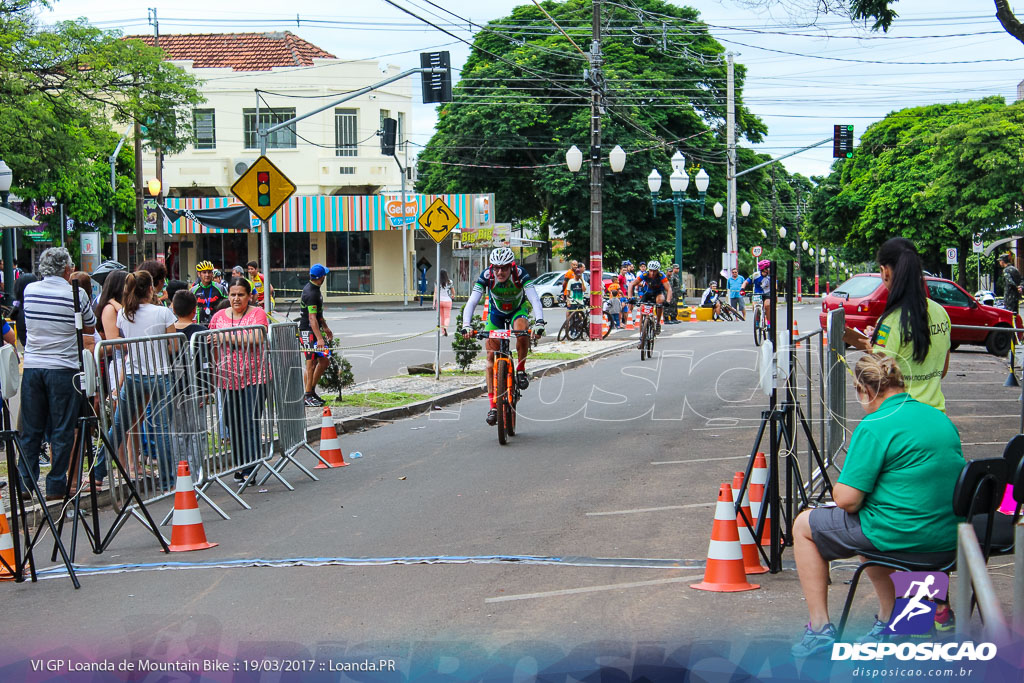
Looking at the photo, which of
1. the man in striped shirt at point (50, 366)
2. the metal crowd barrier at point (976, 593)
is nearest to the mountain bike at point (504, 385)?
the man in striped shirt at point (50, 366)

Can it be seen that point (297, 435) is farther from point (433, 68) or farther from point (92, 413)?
point (433, 68)

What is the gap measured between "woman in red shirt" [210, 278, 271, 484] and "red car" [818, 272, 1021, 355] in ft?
47.0

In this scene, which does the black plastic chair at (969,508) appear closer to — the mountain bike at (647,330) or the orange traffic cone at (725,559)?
the orange traffic cone at (725,559)

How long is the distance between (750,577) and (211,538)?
12.3 ft

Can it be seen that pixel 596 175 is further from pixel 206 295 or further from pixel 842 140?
pixel 206 295

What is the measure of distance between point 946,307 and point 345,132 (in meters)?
32.4

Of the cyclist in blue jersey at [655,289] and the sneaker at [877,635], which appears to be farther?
the cyclist in blue jersey at [655,289]

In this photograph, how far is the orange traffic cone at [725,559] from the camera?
232 inches

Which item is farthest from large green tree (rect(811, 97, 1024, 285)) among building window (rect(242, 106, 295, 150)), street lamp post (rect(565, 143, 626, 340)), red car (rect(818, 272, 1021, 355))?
building window (rect(242, 106, 295, 150))

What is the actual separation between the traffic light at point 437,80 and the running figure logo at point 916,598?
1817 cm

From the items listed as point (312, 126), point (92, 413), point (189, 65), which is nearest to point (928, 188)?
point (312, 126)

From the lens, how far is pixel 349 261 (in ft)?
166

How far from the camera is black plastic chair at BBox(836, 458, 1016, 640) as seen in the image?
4477 millimetres

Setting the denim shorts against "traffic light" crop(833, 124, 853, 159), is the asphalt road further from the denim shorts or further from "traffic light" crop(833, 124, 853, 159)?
"traffic light" crop(833, 124, 853, 159)
